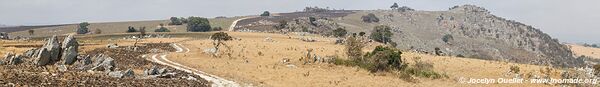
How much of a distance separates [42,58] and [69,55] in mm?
2455

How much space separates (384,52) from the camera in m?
54.4

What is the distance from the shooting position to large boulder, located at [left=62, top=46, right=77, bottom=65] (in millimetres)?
44834

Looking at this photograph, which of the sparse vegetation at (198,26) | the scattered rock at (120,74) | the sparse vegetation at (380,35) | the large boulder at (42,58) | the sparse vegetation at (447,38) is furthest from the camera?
the sparse vegetation at (447,38)

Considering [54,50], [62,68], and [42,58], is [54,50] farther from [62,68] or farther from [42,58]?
[62,68]

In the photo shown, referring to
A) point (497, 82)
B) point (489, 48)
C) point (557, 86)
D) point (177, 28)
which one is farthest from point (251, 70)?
point (489, 48)

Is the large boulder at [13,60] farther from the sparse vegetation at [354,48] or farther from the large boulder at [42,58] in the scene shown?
the sparse vegetation at [354,48]

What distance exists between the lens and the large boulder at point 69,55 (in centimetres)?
4483

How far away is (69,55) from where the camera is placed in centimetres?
4544

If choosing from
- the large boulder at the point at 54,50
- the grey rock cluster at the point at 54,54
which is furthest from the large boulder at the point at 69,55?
the large boulder at the point at 54,50

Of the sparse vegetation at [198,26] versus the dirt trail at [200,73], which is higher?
the dirt trail at [200,73]

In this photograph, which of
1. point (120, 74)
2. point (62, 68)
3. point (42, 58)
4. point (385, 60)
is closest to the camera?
point (120, 74)

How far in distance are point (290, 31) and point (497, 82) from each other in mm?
94693

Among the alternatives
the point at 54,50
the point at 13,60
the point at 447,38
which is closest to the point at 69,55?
the point at 54,50

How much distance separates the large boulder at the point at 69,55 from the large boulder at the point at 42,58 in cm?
116
